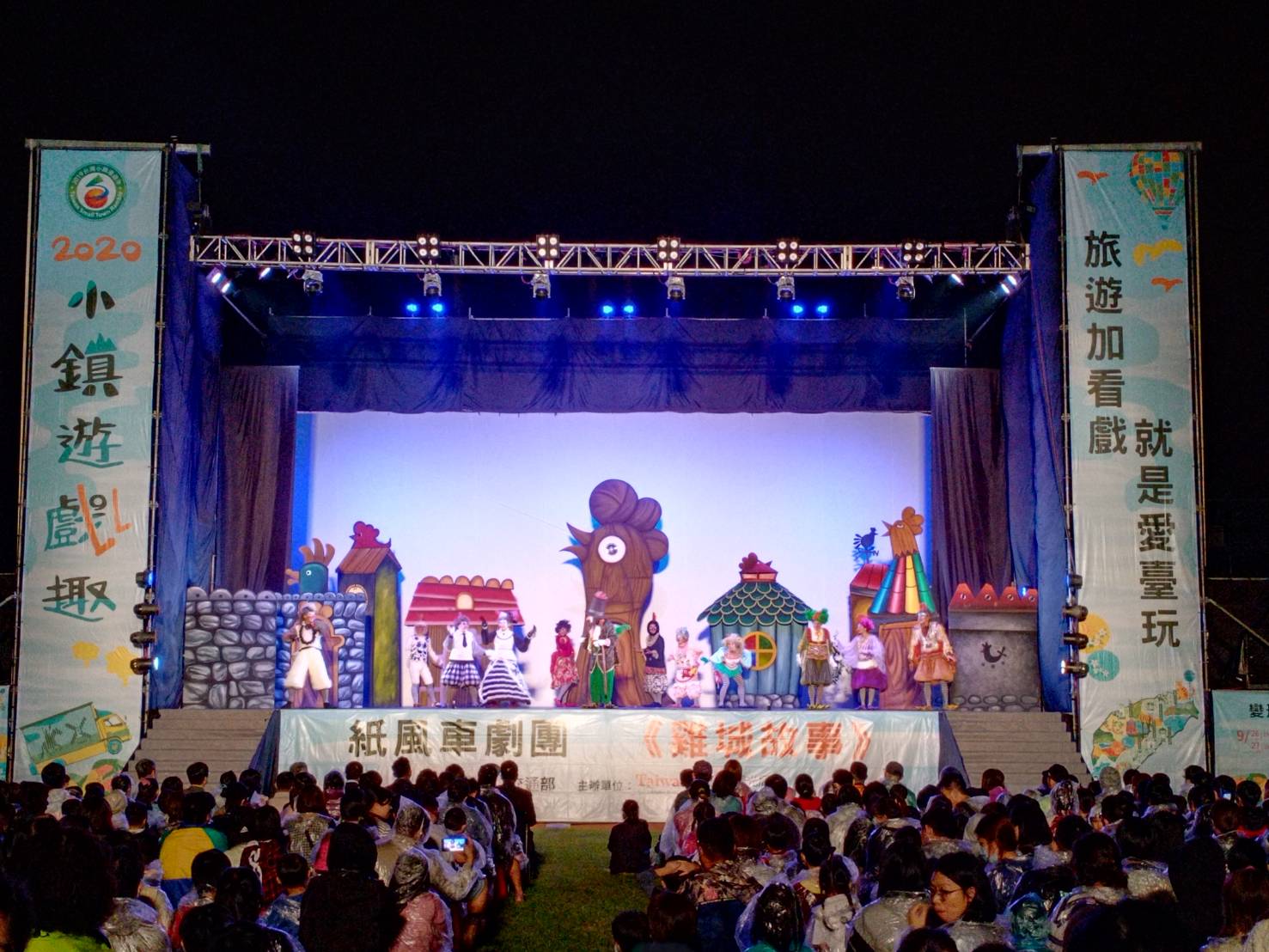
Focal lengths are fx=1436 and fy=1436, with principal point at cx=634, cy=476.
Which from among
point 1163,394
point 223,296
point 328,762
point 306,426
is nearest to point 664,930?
point 328,762

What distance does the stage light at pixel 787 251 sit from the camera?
14.8 metres

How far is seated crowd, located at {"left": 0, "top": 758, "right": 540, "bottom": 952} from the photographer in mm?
3338

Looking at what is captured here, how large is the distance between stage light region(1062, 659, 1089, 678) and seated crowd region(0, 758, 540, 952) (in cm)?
677

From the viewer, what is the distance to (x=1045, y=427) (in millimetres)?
14836

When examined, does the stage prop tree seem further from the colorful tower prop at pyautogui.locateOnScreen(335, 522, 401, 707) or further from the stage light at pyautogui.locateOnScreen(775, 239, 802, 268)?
the stage light at pyautogui.locateOnScreen(775, 239, 802, 268)

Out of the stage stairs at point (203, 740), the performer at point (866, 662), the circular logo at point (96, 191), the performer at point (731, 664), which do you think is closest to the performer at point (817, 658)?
the performer at point (866, 662)

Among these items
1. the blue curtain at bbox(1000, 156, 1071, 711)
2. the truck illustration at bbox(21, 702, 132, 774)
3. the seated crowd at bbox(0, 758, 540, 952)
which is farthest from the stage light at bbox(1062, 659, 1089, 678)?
the truck illustration at bbox(21, 702, 132, 774)

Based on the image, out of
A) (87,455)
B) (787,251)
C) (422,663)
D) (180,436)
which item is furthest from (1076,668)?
(87,455)

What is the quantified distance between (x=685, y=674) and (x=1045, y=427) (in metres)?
4.83

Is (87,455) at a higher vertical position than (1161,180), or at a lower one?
lower

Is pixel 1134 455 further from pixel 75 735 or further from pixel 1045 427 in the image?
pixel 75 735

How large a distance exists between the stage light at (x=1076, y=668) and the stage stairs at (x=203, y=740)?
7.84m

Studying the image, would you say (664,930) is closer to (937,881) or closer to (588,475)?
(937,881)

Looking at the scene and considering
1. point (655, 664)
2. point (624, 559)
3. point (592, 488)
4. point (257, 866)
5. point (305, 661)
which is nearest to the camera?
point (257, 866)
